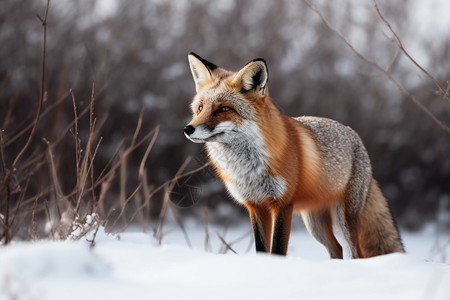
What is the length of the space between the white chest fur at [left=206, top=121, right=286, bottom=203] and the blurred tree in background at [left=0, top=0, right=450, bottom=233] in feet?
16.9

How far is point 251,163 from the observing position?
2896 mm

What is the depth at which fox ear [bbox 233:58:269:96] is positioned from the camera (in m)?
2.86

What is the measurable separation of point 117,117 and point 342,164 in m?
6.25

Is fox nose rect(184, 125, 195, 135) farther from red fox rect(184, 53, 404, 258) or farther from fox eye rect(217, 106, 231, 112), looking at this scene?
fox eye rect(217, 106, 231, 112)

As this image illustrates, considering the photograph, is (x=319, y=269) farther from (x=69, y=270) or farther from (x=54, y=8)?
(x=54, y=8)

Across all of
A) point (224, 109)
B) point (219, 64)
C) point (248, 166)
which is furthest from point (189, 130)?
point (219, 64)

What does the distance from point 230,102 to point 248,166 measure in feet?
1.22

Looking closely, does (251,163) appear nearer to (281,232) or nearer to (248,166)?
(248,166)

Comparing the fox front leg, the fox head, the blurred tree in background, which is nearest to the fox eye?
the fox head

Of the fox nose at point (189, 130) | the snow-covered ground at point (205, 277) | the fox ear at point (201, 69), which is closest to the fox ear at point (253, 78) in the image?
the fox ear at point (201, 69)

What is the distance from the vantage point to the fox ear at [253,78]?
2855mm

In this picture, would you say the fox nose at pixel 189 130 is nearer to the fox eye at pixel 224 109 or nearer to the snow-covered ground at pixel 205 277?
the fox eye at pixel 224 109

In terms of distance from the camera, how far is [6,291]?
1.33 meters

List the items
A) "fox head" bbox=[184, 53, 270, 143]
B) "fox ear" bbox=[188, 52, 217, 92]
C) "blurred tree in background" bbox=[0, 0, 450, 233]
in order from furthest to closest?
1. "blurred tree in background" bbox=[0, 0, 450, 233]
2. "fox ear" bbox=[188, 52, 217, 92]
3. "fox head" bbox=[184, 53, 270, 143]
